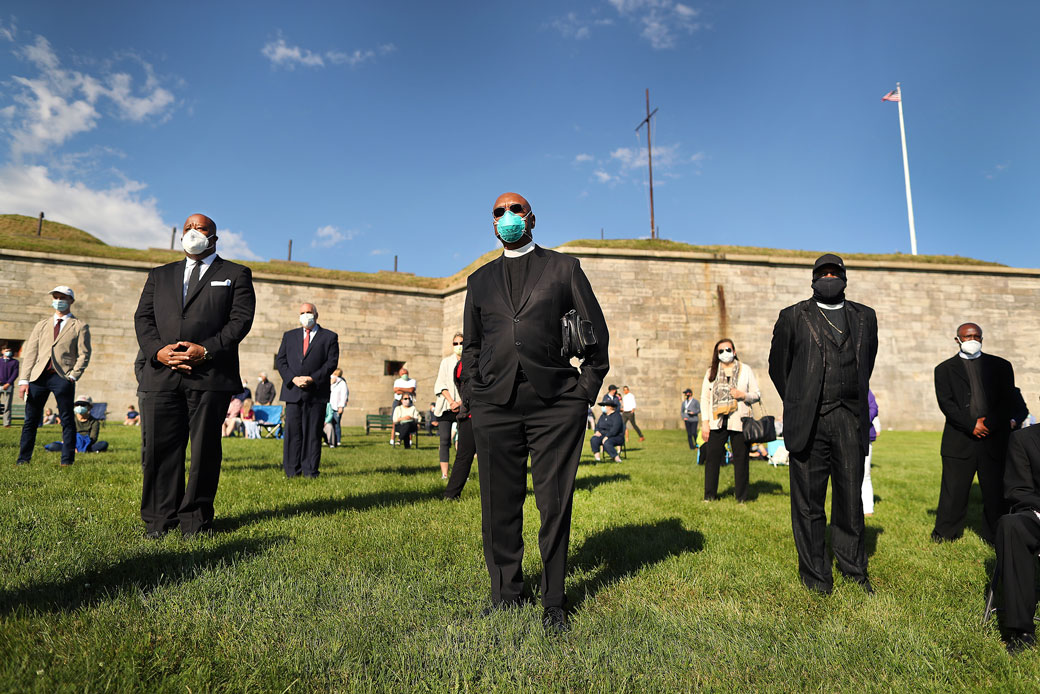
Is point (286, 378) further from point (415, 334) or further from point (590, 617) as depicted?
point (415, 334)

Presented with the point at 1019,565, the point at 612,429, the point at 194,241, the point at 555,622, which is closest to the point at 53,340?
the point at 194,241

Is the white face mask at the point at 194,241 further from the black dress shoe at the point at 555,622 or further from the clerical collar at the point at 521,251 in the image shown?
the black dress shoe at the point at 555,622

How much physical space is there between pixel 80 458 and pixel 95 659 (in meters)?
7.78

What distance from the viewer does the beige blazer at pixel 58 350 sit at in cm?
770

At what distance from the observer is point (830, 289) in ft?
13.4

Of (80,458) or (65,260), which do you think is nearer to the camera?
(80,458)

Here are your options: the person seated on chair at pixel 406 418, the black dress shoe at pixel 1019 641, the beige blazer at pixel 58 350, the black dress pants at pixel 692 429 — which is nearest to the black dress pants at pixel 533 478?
A: the black dress shoe at pixel 1019 641

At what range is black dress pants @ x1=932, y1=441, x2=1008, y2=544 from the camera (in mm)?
5447

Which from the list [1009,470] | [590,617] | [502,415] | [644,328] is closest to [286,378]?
[502,415]

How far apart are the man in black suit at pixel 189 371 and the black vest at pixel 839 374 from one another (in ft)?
13.3

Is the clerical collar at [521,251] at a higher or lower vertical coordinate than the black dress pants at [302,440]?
higher

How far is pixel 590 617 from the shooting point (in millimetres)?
3020

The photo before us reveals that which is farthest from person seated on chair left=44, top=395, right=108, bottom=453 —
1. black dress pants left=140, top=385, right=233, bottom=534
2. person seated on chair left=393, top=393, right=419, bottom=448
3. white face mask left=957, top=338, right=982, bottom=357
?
white face mask left=957, top=338, right=982, bottom=357

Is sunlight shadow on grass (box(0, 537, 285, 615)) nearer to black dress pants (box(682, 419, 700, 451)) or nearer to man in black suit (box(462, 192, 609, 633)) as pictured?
man in black suit (box(462, 192, 609, 633))
